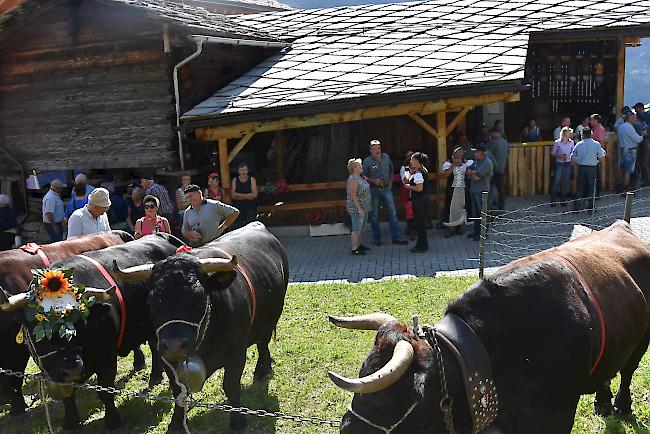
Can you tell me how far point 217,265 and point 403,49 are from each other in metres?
11.7

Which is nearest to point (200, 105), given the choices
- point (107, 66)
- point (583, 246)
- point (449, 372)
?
point (107, 66)

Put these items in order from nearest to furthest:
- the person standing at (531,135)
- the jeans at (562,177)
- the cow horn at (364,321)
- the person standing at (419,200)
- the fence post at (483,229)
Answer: the cow horn at (364,321) < the fence post at (483,229) < the person standing at (419,200) < the jeans at (562,177) < the person standing at (531,135)

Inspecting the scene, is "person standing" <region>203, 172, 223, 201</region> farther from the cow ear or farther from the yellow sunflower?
the cow ear

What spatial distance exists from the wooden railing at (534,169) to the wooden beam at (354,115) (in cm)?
277

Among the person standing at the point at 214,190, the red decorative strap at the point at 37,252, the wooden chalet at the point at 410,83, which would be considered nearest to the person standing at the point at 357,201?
the wooden chalet at the point at 410,83

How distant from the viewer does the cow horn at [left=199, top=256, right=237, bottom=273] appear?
5.24 m

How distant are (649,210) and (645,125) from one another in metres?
2.97

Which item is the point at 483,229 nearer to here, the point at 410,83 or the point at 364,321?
the point at 364,321

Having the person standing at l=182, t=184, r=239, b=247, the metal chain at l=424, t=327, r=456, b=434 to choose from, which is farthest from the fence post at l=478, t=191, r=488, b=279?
the metal chain at l=424, t=327, r=456, b=434

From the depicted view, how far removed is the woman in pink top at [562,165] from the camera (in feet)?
46.8

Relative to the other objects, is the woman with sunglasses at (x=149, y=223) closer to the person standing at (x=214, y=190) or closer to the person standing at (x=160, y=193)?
the person standing at (x=214, y=190)

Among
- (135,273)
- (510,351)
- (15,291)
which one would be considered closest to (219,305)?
(135,273)

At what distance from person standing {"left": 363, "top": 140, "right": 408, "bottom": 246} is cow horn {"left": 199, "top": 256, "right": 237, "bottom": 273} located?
7515mm

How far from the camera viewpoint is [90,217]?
8414 mm
